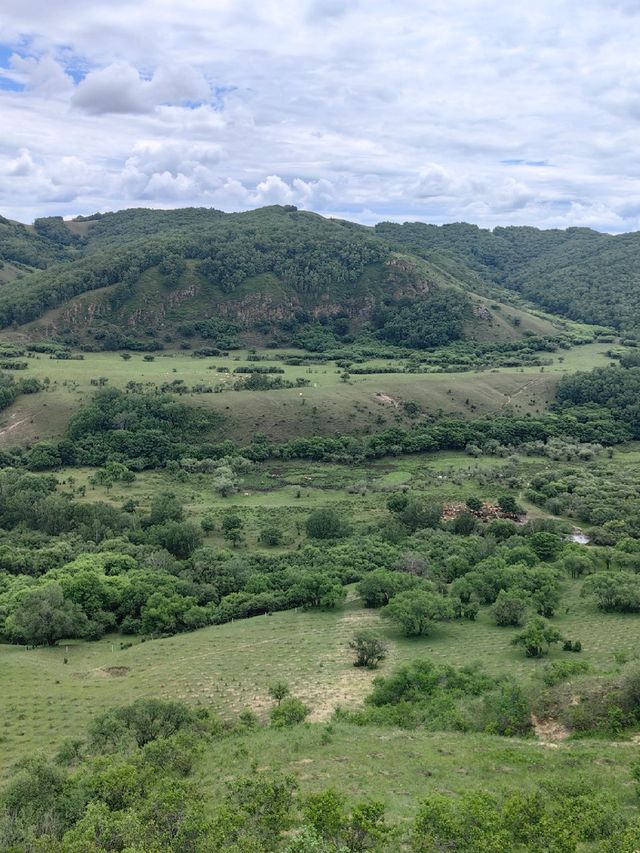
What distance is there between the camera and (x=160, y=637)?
4816 centimetres

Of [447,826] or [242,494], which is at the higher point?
[447,826]

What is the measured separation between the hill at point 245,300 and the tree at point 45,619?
388ft

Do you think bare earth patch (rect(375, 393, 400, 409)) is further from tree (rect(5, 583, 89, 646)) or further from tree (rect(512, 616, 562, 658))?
tree (rect(5, 583, 89, 646))

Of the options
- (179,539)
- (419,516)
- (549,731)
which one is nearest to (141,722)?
(549,731)

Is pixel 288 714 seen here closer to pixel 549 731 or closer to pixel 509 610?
pixel 549 731

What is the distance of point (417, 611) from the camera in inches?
1791

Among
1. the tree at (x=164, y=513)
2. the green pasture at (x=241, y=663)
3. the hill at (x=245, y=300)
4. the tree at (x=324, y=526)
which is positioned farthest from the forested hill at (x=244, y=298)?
the green pasture at (x=241, y=663)

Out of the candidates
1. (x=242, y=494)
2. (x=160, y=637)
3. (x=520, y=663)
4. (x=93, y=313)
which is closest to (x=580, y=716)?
(x=520, y=663)

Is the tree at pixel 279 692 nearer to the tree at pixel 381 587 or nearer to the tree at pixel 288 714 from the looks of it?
the tree at pixel 288 714

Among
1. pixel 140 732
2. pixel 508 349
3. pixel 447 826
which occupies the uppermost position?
pixel 508 349

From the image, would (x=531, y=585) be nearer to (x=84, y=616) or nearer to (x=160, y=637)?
(x=160, y=637)

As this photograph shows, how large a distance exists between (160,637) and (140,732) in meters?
17.5

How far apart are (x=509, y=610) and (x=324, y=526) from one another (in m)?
27.7

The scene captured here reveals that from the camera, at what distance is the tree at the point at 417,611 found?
4547 centimetres
